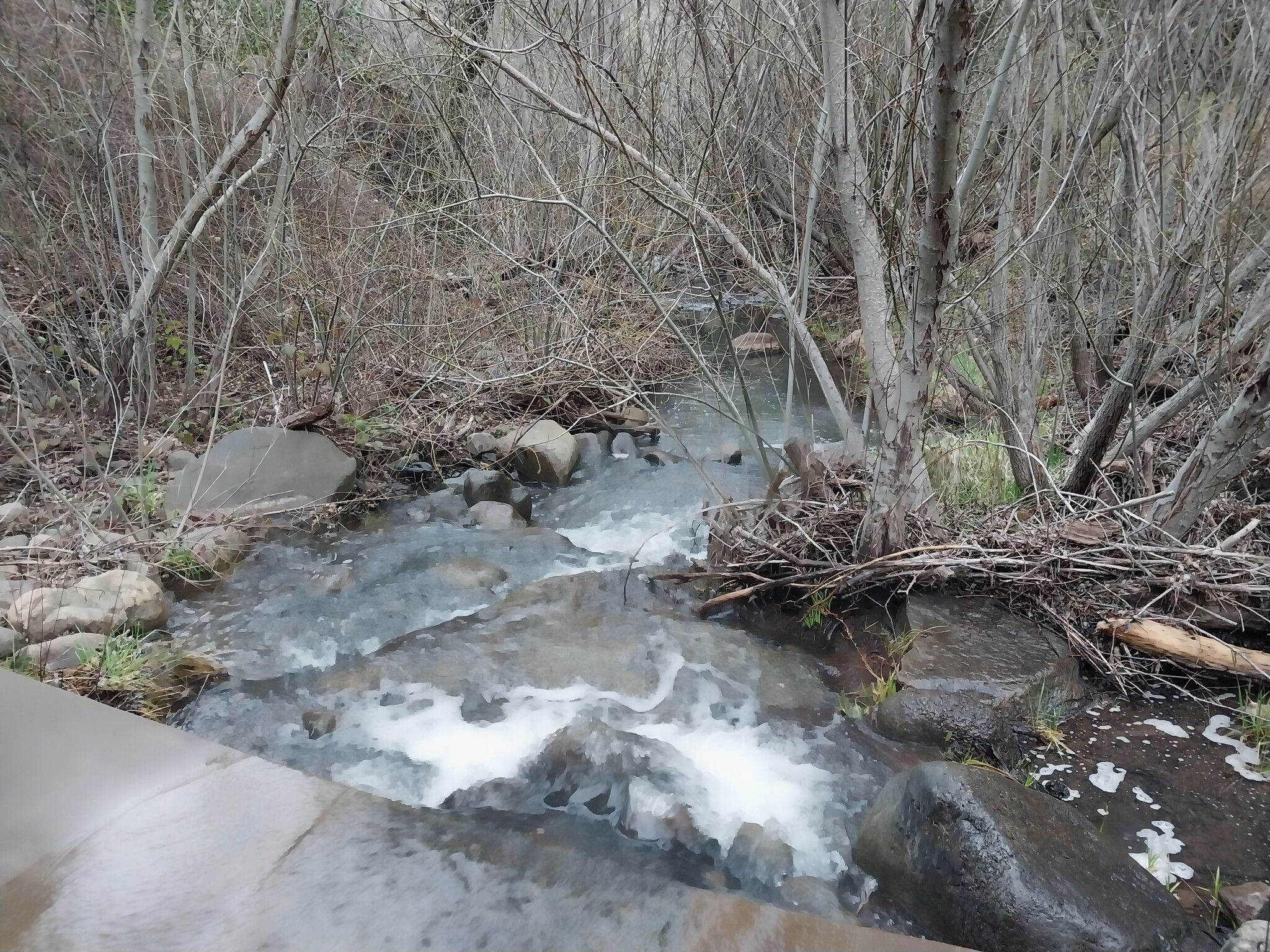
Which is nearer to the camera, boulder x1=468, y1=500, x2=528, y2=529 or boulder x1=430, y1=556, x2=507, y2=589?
boulder x1=430, y1=556, x2=507, y2=589

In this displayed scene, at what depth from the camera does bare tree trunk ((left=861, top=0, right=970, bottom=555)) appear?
2.27 metres

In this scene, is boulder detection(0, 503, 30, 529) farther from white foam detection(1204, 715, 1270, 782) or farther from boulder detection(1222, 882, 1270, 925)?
white foam detection(1204, 715, 1270, 782)

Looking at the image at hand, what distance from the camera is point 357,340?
5.64 meters

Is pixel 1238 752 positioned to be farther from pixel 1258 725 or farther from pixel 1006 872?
pixel 1006 872

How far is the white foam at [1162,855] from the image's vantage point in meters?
2.26

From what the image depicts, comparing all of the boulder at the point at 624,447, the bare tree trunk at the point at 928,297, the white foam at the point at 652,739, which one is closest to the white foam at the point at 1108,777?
the white foam at the point at 652,739

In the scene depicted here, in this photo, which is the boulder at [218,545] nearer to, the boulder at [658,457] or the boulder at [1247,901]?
the boulder at [658,457]

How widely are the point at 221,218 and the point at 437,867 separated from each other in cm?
537

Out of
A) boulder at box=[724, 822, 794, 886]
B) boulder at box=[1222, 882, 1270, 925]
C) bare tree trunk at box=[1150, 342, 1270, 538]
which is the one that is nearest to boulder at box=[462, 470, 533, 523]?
boulder at box=[724, 822, 794, 886]

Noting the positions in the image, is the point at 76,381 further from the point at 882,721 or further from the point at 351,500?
the point at 882,721

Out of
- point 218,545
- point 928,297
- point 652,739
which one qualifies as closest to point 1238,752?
point 928,297

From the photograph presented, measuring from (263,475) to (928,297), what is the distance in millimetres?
4156

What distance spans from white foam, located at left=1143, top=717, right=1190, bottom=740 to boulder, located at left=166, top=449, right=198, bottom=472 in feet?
17.8

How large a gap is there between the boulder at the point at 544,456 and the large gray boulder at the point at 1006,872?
3.95 meters
